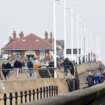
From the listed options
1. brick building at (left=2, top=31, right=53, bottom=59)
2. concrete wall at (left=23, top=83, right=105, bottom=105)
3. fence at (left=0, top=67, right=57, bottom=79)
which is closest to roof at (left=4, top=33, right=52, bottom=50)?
brick building at (left=2, top=31, right=53, bottom=59)

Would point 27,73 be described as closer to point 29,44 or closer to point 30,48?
point 30,48

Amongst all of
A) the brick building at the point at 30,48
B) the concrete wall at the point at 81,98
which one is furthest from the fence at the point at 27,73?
the brick building at the point at 30,48

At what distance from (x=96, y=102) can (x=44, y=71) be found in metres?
27.1

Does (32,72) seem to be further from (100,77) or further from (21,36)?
(21,36)

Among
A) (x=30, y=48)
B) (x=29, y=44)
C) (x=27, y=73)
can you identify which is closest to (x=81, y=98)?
(x=27, y=73)

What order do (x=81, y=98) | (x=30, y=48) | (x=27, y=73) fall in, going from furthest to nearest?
(x=30, y=48) → (x=27, y=73) → (x=81, y=98)

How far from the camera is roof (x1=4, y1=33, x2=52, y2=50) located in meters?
159

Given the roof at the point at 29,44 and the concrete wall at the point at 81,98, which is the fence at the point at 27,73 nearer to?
the concrete wall at the point at 81,98

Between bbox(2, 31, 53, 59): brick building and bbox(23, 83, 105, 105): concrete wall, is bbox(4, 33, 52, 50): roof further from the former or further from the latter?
bbox(23, 83, 105, 105): concrete wall

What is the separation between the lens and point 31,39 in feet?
561

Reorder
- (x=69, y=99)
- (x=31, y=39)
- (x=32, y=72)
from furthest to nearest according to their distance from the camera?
(x=31, y=39) → (x=32, y=72) → (x=69, y=99)

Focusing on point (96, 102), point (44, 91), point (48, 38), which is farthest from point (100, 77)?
point (48, 38)

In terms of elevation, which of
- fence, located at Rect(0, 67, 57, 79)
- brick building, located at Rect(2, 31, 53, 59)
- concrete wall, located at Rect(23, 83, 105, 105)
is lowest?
fence, located at Rect(0, 67, 57, 79)

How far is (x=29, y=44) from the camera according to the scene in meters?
166
